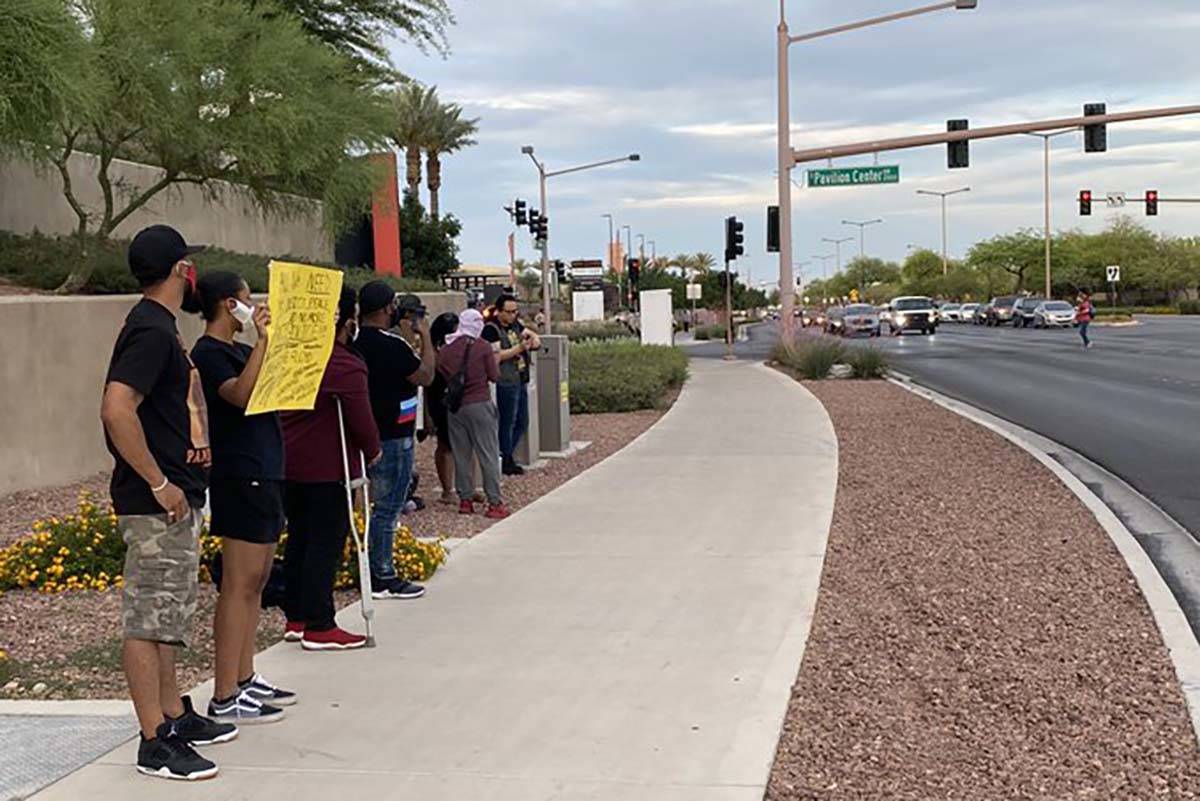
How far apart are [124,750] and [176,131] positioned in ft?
45.9

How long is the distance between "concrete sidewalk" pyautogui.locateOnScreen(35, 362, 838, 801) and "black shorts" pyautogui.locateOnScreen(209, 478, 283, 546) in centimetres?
81

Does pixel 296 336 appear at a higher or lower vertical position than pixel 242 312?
lower

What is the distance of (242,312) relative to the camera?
5395mm

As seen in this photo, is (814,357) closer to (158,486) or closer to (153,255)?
(153,255)

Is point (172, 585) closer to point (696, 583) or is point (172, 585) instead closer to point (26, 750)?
point (26, 750)

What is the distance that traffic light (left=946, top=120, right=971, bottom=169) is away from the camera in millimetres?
31250

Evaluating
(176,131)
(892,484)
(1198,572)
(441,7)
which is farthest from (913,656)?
(441,7)

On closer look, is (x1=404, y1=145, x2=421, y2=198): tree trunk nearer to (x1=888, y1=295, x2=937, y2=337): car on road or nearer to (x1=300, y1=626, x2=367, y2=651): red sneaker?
(x1=888, y1=295, x2=937, y2=337): car on road

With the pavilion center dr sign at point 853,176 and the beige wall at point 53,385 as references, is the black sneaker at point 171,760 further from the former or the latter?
the pavilion center dr sign at point 853,176

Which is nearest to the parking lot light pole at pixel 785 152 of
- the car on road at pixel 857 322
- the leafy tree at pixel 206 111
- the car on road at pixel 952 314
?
the leafy tree at pixel 206 111

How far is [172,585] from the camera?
487cm

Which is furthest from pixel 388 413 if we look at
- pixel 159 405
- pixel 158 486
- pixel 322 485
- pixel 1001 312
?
pixel 1001 312

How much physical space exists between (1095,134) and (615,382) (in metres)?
16.6

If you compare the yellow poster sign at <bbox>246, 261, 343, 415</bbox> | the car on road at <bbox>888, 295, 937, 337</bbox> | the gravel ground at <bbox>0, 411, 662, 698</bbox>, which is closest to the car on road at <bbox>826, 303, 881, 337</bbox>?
the car on road at <bbox>888, 295, 937, 337</bbox>
